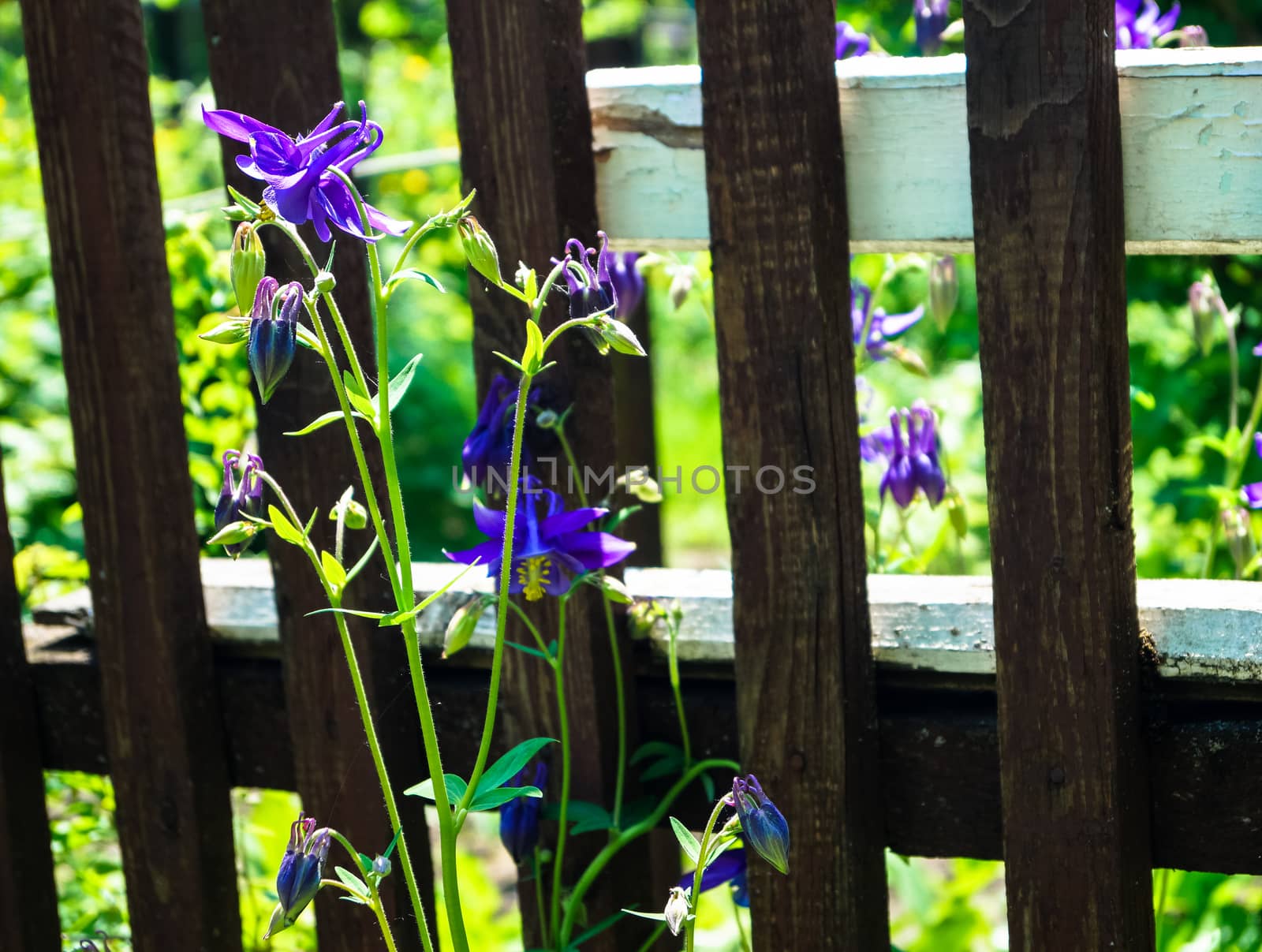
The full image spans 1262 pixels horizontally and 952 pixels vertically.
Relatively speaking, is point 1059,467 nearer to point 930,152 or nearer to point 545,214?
point 930,152

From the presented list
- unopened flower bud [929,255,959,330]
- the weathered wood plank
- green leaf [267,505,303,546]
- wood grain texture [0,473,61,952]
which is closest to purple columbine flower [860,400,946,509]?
unopened flower bud [929,255,959,330]

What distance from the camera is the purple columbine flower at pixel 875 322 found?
2.00 m

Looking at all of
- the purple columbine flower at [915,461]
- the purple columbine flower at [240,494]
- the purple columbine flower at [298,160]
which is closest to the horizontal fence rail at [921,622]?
the purple columbine flower at [915,461]

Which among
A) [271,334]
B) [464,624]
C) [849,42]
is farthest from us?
[849,42]

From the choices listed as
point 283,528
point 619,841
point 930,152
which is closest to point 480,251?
point 283,528

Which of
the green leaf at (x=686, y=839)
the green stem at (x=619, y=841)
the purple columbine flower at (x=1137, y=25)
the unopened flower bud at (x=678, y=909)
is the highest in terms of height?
the purple columbine flower at (x=1137, y=25)

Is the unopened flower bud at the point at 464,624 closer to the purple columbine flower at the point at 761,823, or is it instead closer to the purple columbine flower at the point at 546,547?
the purple columbine flower at the point at 546,547

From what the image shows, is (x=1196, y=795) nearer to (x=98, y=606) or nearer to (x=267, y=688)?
(x=267, y=688)

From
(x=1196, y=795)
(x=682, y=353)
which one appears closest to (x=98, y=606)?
(x=1196, y=795)

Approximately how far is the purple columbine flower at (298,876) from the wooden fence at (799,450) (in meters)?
0.48

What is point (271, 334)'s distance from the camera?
1.21m

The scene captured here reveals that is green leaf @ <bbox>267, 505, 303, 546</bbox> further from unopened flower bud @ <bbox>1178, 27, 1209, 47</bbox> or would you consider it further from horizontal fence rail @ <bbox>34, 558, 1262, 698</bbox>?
unopened flower bud @ <bbox>1178, 27, 1209, 47</bbox>

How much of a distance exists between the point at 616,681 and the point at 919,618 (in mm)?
378

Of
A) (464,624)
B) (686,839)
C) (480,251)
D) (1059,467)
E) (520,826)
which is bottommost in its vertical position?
(520,826)
